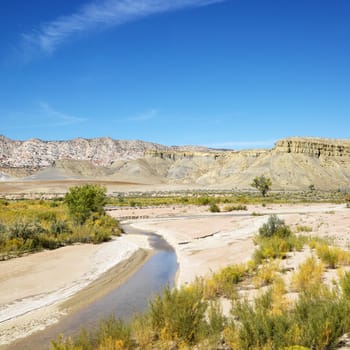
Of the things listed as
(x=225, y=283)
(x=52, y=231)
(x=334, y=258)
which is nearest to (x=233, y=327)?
(x=225, y=283)

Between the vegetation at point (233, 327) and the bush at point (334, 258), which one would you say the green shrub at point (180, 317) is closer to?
the vegetation at point (233, 327)

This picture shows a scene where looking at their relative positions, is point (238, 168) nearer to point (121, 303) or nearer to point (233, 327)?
point (121, 303)

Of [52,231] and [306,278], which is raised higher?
[52,231]

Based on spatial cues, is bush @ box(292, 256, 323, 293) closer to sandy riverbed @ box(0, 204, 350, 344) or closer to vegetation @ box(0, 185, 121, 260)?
sandy riverbed @ box(0, 204, 350, 344)

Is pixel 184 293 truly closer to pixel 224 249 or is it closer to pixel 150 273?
pixel 150 273

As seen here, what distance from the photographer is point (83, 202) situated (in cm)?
3106

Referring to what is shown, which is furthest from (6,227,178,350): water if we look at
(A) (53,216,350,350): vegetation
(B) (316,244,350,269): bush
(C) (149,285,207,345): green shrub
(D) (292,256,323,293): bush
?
(B) (316,244,350,269): bush

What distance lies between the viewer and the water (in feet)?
27.5

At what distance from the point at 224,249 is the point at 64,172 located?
157108 millimetres

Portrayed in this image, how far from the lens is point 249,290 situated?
34.9 feet

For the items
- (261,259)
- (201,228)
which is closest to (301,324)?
(261,259)

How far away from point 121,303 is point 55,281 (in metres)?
3.28

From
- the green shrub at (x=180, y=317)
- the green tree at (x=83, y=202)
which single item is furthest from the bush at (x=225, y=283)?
the green tree at (x=83, y=202)

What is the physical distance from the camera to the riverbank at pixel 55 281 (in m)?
9.45
